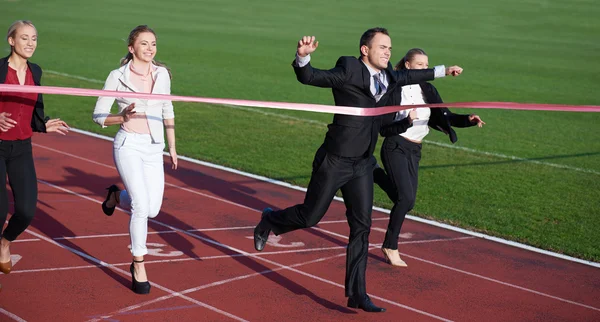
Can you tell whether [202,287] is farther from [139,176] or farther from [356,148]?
[356,148]

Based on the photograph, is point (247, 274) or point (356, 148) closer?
point (356, 148)

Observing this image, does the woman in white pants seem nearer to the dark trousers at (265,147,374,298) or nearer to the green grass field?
the dark trousers at (265,147,374,298)

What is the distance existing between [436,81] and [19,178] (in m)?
20.3

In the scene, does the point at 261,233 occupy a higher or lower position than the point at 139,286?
higher

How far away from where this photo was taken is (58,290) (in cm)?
795

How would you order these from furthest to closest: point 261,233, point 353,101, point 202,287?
point 261,233 < point 202,287 < point 353,101

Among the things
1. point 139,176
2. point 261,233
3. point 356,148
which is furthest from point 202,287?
point 356,148

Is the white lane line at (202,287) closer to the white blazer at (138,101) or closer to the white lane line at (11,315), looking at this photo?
the white lane line at (11,315)

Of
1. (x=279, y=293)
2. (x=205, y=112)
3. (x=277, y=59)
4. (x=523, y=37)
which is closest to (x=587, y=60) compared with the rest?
(x=523, y=37)

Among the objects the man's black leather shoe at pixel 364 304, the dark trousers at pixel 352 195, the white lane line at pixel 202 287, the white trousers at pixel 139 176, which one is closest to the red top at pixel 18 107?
the white trousers at pixel 139 176

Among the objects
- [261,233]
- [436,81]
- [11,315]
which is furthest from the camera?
[436,81]

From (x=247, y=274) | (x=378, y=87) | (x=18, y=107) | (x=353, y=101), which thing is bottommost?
(x=247, y=274)

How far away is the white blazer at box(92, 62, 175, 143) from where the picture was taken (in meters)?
7.73

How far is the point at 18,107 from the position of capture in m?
7.56
